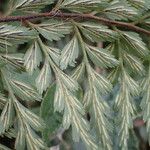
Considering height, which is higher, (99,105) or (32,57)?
(32,57)

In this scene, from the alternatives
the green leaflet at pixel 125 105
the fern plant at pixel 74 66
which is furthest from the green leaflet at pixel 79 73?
the green leaflet at pixel 125 105

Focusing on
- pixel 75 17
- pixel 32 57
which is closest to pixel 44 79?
pixel 32 57

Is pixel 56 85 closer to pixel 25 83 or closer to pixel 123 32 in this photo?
pixel 25 83

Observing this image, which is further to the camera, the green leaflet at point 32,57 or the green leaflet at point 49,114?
the green leaflet at point 49,114

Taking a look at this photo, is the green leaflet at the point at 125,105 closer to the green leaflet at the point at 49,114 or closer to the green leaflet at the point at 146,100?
the green leaflet at the point at 146,100

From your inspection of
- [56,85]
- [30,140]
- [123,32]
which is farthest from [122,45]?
[30,140]

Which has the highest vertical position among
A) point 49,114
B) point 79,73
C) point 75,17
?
point 75,17

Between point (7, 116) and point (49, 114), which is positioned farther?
point (49, 114)

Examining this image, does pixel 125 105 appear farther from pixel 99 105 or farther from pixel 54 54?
pixel 54 54
